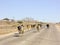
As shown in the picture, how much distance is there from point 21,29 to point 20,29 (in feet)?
0.47

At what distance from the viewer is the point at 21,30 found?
26016mm

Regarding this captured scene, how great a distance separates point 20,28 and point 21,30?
0.50m

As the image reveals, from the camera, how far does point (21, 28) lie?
25656 mm

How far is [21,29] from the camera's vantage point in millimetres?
25797

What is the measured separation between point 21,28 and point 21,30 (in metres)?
0.45

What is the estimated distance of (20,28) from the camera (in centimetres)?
2561

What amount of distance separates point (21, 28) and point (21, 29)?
195 mm

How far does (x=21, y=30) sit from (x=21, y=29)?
26cm

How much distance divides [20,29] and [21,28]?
0.67ft

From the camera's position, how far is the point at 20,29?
25734 millimetres
